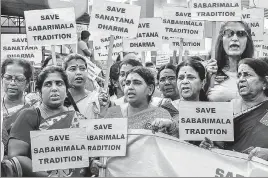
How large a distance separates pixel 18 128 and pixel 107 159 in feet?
1.85

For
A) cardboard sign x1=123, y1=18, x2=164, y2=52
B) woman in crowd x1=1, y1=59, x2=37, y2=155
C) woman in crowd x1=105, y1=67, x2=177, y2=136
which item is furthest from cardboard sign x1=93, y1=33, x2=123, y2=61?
woman in crowd x1=105, y1=67, x2=177, y2=136

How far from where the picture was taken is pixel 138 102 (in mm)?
3703

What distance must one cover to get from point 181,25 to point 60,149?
7.84 ft

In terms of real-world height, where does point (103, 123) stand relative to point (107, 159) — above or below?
above

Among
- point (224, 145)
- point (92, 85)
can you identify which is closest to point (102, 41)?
point (92, 85)

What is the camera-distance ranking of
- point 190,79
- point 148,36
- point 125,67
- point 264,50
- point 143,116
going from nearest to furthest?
1. point 143,116
2. point 190,79
3. point 125,67
4. point 148,36
5. point 264,50

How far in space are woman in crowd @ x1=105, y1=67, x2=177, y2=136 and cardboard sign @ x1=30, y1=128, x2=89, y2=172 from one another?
1.77 ft

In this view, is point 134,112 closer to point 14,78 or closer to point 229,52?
point 229,52

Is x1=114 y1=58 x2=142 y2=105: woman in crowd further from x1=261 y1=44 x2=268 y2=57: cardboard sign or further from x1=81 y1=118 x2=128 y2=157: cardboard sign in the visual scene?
x1=261 y1=44 x2=268 y2=57: cardboard sign

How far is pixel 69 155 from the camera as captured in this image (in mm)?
3088

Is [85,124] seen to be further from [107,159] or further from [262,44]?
[262,44]

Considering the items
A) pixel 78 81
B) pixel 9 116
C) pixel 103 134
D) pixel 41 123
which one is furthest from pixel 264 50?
pixel 41 123

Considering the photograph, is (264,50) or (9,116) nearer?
(9,116)

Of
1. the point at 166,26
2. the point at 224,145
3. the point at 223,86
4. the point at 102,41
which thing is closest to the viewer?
the point at 224,145
